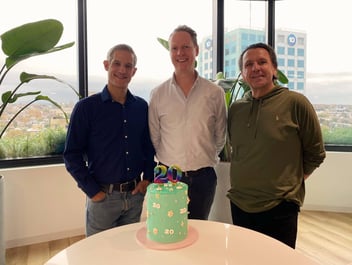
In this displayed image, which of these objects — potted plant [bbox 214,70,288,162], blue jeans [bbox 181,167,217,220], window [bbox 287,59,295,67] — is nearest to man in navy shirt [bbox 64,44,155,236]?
blue jeans [bbox 181,167,217,220]

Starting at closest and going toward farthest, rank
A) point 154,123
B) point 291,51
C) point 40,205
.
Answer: point 154,123 → point 40,205 → point 291,51

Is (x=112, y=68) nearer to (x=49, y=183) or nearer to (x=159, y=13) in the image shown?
(x=49, y=183)

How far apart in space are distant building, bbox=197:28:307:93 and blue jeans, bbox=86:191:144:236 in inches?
97.6

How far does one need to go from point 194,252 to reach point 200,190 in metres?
0.75

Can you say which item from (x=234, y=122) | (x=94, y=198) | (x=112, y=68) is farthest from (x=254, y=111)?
(x=94, y=198)

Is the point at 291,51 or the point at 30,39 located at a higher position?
the point at 291,51

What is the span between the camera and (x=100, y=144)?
1.56 m

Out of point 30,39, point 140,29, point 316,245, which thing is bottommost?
point 316,245

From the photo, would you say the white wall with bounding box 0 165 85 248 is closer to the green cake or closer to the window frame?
the window frame

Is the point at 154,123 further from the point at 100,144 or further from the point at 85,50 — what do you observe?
the point at 85,50

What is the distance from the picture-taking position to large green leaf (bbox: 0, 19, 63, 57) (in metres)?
1.78

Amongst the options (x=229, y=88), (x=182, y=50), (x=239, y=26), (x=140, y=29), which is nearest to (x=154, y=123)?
(x=182, y=50)

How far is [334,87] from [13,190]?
12.1 ft

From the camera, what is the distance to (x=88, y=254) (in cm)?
92
